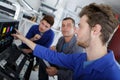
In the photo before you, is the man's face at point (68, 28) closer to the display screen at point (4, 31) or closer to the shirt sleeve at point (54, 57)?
the shirt sleeve at point (54, 57)

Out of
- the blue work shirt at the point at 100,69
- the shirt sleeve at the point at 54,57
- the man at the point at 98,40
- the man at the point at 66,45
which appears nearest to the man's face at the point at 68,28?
the man at the point at 66,45

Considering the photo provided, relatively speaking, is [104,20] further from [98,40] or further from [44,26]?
[44,26]

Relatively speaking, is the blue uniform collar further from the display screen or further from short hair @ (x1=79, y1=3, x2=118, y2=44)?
the display screen

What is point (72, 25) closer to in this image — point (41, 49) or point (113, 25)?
point (41, 49)

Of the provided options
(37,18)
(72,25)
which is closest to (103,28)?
(72,25)

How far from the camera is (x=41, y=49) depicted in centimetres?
175

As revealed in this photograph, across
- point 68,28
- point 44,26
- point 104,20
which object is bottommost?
point 44,26

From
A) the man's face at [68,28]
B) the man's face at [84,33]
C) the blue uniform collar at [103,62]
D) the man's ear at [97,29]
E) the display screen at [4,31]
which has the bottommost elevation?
the man's face at [68,28]

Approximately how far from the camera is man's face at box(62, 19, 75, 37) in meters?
2.70

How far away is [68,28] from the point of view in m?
2.78

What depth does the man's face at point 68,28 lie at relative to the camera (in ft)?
8.87

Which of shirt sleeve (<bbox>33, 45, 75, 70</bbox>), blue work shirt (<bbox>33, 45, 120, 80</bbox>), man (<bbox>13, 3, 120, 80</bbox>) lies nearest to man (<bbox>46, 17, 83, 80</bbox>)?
shirt sleeve (<bbox>33, 45, 75, 70</bbox>)

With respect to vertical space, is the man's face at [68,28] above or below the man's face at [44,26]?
above

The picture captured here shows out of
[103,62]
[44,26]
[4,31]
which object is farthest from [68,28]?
[103,62]
